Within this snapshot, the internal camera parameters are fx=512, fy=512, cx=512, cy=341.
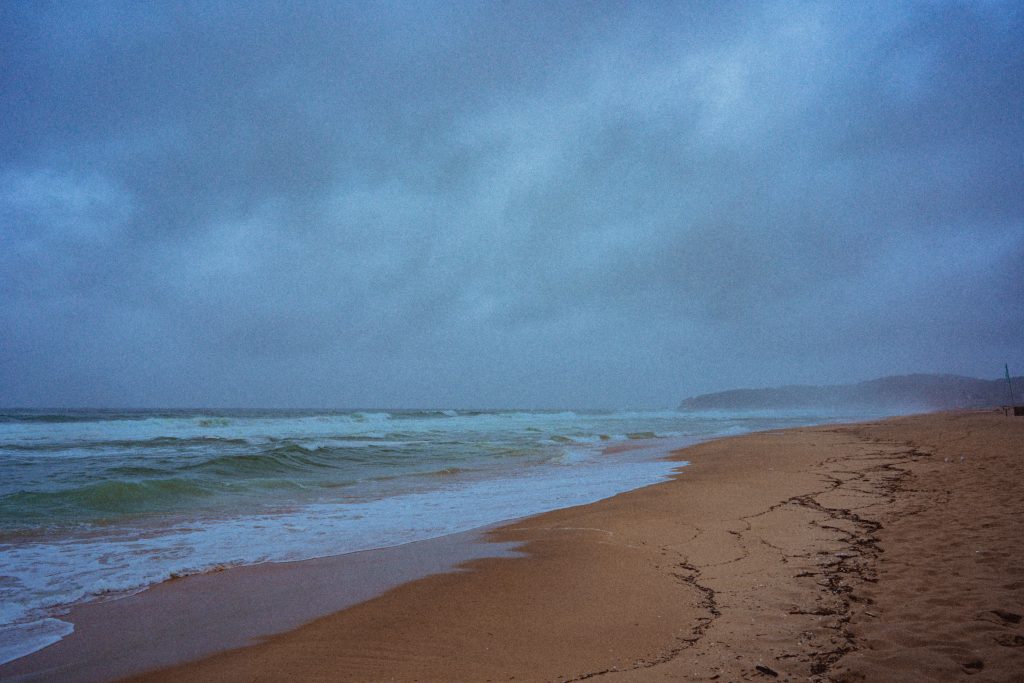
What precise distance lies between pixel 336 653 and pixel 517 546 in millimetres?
3126

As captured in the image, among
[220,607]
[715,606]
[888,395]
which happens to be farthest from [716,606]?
[888,395]

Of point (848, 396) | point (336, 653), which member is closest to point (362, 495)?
point (336, 653)

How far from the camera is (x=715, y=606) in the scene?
13.3 ft

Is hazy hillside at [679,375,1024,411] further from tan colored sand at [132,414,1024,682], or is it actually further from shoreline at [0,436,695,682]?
shoreline at [0,436,695,682]

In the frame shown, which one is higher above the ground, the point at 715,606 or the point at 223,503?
the point at 715,606

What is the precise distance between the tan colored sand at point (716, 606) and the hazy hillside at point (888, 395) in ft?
251

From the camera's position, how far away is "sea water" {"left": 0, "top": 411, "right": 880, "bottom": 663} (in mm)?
5500

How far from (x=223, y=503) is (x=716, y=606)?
9.14m

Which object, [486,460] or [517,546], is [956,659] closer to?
[517,546]

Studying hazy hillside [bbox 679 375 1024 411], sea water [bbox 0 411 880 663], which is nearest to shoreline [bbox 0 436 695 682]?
sea water [bbox 0 411 880 663]

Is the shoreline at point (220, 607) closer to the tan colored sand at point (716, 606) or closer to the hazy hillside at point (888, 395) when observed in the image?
the tan colored sand at point (716, 606)

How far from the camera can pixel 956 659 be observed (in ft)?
9.46

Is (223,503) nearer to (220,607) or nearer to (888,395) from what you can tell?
(220,607)

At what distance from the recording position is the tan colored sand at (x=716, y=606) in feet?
10.1
